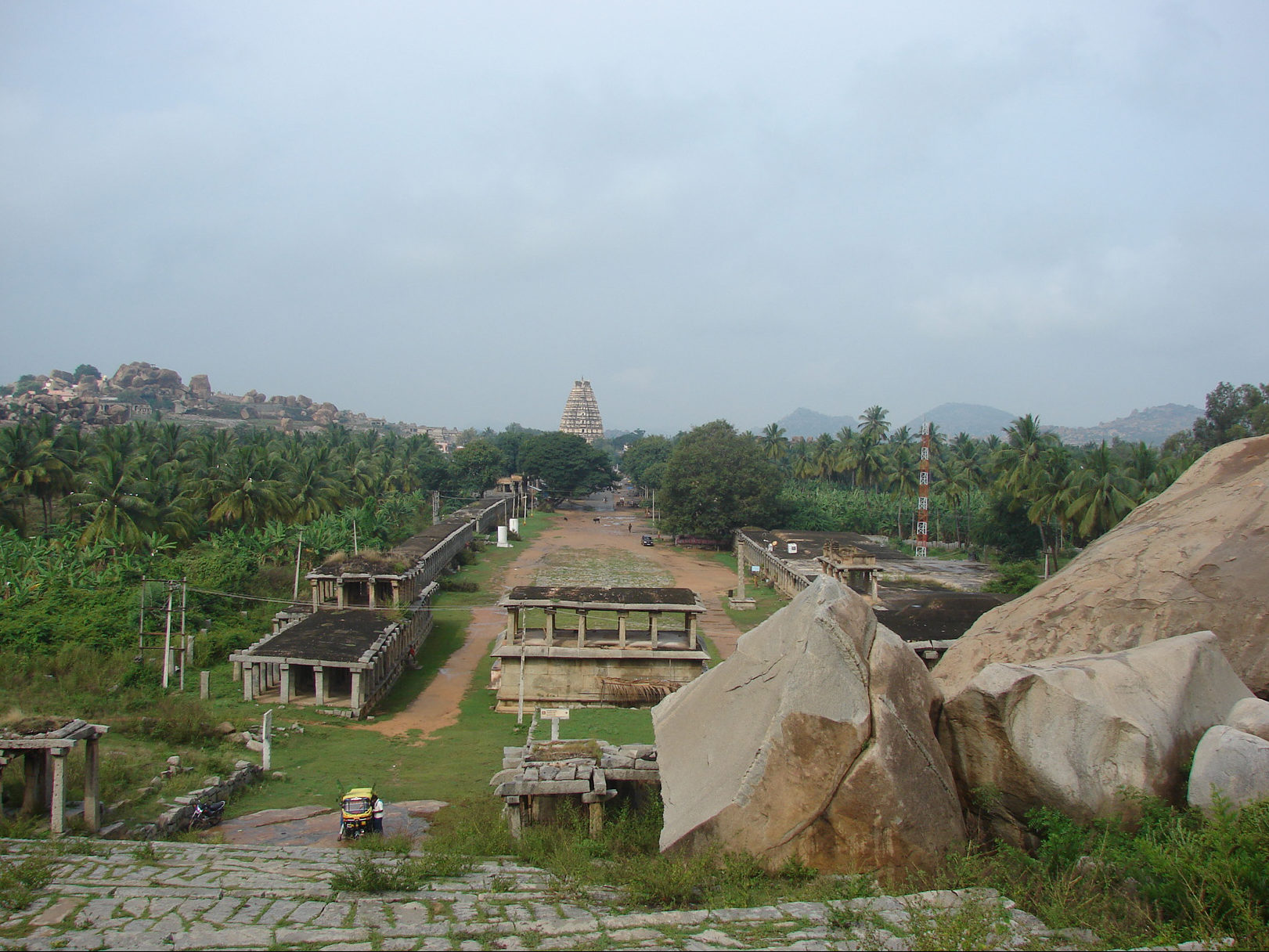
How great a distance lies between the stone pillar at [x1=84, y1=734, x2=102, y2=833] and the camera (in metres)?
12.6

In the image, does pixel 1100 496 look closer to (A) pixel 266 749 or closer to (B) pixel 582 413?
(A) pixel 266 749

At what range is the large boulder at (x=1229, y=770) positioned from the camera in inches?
297

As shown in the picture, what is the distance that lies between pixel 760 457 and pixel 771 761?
57818mm

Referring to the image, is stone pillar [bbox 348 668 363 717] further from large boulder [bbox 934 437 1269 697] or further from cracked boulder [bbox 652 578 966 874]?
large boulder [bbox 934 437 1269 697]

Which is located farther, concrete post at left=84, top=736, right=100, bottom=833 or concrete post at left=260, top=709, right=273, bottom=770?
concrete post at left=260, top=709, right=273, bottom=770

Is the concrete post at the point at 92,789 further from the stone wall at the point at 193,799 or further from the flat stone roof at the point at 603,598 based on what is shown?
the flat stone roof at the point at 603,598

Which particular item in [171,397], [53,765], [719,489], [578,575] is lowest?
[578,575]

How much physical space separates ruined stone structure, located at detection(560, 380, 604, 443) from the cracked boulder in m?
166

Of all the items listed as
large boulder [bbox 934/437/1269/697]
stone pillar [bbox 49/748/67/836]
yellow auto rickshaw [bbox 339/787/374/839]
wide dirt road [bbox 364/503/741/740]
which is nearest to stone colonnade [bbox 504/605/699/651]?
wide dirt road [bbox 364/503/741/740]

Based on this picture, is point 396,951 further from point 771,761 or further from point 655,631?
point 655,631

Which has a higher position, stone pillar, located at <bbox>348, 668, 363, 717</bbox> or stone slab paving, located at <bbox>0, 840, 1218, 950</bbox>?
stone slab paving, located at <bbox>0, 840, 1218, 950</bbox>

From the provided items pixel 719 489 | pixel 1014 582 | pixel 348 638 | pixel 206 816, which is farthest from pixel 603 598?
pixel 719 489

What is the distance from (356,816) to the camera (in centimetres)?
1312

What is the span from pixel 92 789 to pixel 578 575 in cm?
3636
